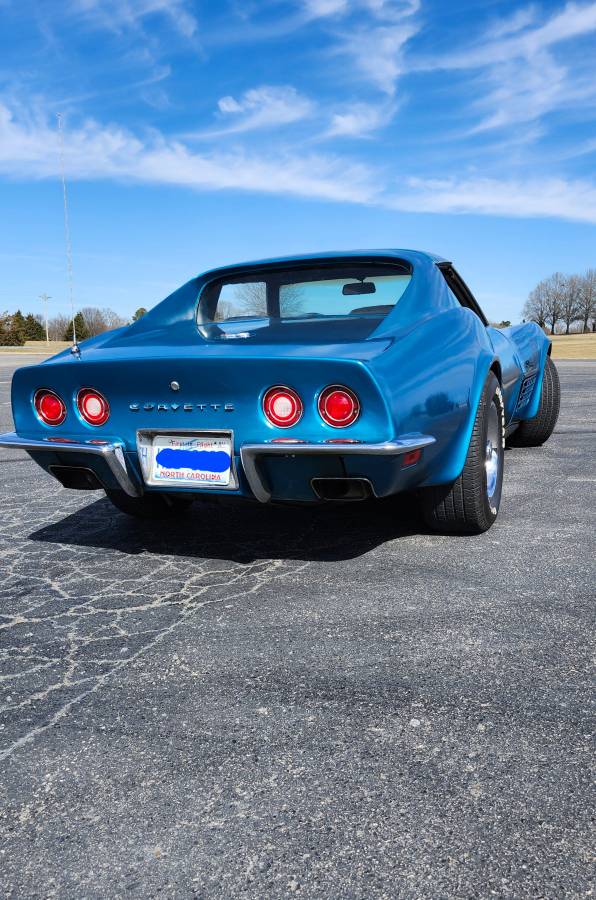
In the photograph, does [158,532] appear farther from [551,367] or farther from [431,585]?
[551,367]

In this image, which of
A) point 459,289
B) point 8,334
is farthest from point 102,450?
point 8,334

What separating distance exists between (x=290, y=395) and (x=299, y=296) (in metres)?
1.17

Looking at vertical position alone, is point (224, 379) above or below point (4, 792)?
above

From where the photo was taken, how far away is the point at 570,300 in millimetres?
113125

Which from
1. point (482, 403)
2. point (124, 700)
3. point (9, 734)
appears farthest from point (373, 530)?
point (9, 734)

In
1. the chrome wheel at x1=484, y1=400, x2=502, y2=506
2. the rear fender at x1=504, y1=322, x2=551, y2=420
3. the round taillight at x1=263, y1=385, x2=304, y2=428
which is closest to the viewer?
the round taillight at x1=263, y1=385, x2=304, y2=428

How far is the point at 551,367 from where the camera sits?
6180mm

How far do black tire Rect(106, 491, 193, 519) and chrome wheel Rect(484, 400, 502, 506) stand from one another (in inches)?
60.4

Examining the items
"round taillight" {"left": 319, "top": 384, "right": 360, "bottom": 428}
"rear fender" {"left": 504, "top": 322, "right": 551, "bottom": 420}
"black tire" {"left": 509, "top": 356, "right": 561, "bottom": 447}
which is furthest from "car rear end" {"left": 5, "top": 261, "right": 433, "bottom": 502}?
"black tire" {"left": 509, "top": 356, "right": 561, "bottom": 447}

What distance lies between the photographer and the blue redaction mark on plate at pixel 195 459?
9.35ft

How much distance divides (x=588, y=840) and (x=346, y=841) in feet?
1.52

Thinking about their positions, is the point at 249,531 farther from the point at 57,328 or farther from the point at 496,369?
the point at 57,328

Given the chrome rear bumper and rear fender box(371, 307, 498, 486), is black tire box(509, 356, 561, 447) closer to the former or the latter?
rear fender box(371, 307, 498, 486)

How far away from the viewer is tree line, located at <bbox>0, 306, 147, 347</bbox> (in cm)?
7788
